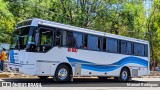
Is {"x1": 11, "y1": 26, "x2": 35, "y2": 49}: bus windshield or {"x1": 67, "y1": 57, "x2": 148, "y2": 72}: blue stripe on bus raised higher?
{"x1": 11, "y1": 26, "x2": 35, "y2": 49}: bus windshield

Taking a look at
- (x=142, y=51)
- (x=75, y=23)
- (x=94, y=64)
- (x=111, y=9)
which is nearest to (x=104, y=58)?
(x=94, y=64)

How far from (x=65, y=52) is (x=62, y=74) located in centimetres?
118

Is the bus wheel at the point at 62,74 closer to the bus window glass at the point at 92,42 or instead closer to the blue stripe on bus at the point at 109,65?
the blue stripe on bus at the point at 109,65

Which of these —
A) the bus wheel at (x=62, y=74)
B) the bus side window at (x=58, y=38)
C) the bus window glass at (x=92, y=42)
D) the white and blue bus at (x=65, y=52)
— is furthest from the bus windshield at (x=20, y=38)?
the bus window glass at (x=92, y=42)

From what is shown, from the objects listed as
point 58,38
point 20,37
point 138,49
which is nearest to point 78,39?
point 58,38

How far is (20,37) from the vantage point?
16578 mm

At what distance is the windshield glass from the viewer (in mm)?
16203

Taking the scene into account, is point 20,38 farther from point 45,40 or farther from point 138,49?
point 138,49

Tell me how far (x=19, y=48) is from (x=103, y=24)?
25829mm

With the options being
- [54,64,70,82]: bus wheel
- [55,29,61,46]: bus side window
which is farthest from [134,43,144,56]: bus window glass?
[55,29,61,46]: bus side window

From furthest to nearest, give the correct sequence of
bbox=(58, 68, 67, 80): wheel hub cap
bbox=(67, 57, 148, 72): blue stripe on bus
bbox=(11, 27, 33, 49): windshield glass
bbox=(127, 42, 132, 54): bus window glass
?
bbox=(127, 42, 132, 54): bus window glass → bbox=(67, 57, 148, 72): blue stripe on bus → bbox=(58, 68, 67, 80): wheel hub cap → bbox=(11, 27, 33, 49): windshield glass

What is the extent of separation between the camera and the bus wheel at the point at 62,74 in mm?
17172

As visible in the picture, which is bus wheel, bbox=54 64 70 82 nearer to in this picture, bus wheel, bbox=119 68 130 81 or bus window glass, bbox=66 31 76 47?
bus window glass, bbox=66 31 76 47

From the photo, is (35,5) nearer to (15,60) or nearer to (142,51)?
(142,51)
